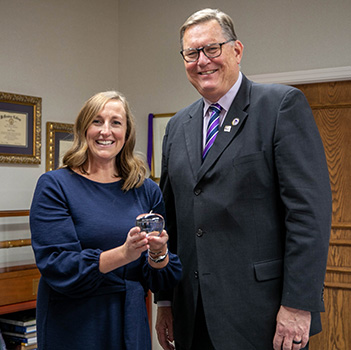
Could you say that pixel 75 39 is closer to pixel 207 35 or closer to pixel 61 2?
pixel 61 2

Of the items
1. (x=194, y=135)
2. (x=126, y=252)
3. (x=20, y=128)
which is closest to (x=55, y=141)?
(x=20, y=128)

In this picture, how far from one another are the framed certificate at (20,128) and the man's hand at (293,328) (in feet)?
7.29

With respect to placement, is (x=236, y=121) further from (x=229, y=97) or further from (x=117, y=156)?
(x=117, y=156)

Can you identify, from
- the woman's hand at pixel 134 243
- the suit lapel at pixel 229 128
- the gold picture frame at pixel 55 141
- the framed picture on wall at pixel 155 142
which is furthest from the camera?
the framed picture on wall at pixel 155 142

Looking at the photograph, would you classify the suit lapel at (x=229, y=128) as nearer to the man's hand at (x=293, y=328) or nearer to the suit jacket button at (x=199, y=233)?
the suit jacket button at (x=199, y=233)

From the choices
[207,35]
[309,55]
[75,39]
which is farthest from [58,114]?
[207,35]

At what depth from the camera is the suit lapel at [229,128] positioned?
153 cm

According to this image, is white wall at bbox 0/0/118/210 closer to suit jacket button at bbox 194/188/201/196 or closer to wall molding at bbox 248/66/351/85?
wall molding at bbox 248/66/351/85

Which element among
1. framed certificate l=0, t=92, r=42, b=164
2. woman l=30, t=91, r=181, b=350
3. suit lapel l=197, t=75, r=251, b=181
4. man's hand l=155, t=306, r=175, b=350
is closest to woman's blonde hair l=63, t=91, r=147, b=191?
woman l=30, t=91, r=181, b=350

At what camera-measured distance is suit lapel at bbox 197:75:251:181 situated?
5.02 ft

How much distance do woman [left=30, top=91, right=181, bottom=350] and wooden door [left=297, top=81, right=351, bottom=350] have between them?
6.09ft

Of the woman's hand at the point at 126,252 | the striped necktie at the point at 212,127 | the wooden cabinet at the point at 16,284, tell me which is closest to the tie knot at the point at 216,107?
the striped necktie at the point at 212,127

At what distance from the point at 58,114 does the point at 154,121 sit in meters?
0.76

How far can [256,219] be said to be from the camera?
1.47 meters
